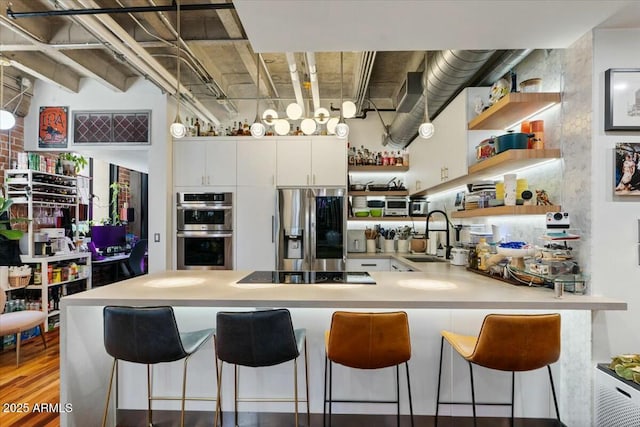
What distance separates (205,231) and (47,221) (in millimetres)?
1997

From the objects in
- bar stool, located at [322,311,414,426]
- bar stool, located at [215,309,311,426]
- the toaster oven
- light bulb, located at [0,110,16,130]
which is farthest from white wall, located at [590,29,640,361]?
light bulb, located at [0,110,16,130]

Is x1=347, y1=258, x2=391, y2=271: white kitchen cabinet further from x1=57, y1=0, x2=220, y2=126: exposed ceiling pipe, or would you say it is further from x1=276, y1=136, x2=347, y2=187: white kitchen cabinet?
x1=57, y1=0, x2=220, y2=126: exposed ceiling pipe

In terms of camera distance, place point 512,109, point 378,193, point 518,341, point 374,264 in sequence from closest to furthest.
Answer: point 518,341, point 512,109, point 374,264, point 378,193

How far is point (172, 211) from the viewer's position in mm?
4164

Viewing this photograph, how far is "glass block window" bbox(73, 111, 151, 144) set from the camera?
13.6 feet

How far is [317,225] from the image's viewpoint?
409 cm

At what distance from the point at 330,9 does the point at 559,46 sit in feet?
5.03

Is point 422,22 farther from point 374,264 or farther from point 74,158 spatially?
point 74,158

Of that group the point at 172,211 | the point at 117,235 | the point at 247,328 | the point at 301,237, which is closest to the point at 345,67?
the point at 301,237

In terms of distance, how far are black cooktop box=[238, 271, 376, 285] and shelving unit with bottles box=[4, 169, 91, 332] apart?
2912mm

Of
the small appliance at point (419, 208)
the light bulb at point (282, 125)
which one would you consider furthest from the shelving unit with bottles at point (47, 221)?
the small appliance at point (419, 208)

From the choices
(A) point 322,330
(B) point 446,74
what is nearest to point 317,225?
(A) point 322,330

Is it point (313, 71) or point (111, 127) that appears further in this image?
point (111, 127)

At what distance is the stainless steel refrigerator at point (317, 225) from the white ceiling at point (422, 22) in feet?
6.57
